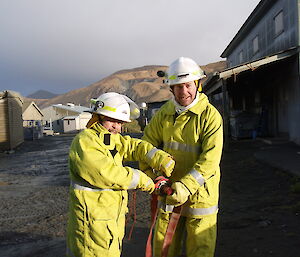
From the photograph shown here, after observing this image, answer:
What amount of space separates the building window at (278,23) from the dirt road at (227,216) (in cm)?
630

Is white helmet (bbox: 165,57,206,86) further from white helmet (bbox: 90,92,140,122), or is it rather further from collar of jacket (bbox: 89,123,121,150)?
collar of jacket (bbox: 89,123,121,150)

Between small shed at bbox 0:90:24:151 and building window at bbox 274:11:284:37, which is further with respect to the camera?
small shed at bbox 0:90:24:151

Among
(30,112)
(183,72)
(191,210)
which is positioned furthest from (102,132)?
(30,112)

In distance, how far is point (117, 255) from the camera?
2.43 meters

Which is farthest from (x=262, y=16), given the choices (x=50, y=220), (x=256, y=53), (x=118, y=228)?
(x=118, y=228)

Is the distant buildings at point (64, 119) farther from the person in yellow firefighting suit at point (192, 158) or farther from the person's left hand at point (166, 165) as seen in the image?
the person's left hand at point (166, 165)

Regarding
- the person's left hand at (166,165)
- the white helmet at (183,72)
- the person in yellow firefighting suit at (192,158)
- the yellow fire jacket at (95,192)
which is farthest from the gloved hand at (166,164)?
the white helmet at (183,72)

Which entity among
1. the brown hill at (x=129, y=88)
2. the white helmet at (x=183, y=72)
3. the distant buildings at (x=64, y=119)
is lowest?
the white helmet at (x=183, y=72)

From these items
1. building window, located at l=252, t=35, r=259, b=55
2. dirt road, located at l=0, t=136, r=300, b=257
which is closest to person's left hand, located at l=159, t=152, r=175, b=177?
dirt road, located at l=0, t=136, r=300, b=257

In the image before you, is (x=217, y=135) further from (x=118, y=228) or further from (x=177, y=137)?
(x=118, y=228)

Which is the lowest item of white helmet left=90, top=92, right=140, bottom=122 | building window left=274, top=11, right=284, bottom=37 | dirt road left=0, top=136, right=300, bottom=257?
dirt road left=0, top=136, right=300, bottom=257

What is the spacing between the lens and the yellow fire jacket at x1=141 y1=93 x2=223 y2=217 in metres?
2.54

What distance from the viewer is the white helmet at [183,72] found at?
2.70 metres

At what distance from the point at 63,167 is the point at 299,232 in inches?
378
